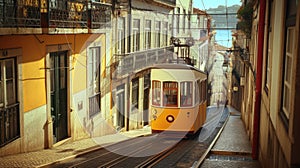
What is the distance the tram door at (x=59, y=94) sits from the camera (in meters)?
11.7

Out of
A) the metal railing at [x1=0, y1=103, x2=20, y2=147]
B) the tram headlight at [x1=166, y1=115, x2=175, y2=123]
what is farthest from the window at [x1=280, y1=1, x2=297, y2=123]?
the tram headlight at [x1=166, y1=115, x2=175, y2=123]

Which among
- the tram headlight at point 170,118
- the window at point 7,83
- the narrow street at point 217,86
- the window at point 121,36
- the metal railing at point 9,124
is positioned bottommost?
the narrow street at point 217,86

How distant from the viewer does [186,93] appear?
13359mm

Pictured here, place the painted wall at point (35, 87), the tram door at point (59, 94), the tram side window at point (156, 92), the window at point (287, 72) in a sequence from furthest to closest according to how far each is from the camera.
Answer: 1. the tram side window at point (156, 92)
2. the tram door at point (59, 94)
3. the painted wall at point (35, 87)
4. the window at point (287, 72)

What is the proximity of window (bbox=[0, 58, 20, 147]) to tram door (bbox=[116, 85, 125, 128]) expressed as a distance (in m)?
7.99

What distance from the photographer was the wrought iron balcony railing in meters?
8.59

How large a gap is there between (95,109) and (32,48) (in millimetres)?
4931

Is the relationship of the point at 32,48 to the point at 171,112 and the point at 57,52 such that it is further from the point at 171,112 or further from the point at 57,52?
the point at 171,112

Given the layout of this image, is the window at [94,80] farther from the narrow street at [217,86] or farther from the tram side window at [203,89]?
the narrow street at [217,86]

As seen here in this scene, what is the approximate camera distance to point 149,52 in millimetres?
21500

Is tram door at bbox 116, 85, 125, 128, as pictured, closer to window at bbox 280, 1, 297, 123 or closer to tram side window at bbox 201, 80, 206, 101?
tram side window at bbox 201, 80, 206, 101

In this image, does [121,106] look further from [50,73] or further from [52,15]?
[52,15]

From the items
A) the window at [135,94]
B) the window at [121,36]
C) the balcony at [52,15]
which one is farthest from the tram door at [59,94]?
the window at [135,94]

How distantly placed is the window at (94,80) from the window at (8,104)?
4513mm
